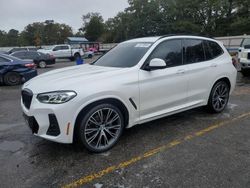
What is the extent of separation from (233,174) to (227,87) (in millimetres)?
2868

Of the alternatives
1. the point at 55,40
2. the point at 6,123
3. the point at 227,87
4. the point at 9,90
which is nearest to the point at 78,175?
the point at 6,123

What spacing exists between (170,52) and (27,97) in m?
2.56

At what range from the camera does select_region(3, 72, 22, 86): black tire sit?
1045 cm

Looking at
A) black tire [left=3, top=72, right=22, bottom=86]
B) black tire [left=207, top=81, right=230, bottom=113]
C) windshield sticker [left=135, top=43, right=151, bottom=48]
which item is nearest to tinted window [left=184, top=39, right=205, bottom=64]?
black tire [left=207, top=81, right=230, bottom=113]

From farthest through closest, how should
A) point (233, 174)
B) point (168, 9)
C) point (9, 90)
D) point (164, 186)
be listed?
1. point (168, 9)
2. point (9, 90)
3. point (233, 174)
4. point (164, 186)

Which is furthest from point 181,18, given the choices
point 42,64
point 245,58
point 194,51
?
point 194,51

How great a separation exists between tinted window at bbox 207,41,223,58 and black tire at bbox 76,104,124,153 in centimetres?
268

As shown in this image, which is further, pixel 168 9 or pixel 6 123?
pixel 168 9

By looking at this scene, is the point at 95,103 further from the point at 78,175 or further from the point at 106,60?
the point at 106,60

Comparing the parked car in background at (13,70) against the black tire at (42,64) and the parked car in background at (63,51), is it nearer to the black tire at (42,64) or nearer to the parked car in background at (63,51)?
the black tire at (42,64)

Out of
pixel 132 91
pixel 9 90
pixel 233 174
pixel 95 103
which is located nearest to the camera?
pixel 233 174

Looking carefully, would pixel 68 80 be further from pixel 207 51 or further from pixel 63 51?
pixel 63 51

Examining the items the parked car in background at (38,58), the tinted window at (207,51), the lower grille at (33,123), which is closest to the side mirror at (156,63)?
the tinted window at (207,51)

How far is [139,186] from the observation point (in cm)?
290
